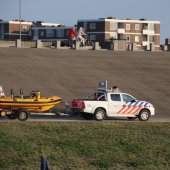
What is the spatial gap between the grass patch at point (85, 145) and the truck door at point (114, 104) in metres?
2.27

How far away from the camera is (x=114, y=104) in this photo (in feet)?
106

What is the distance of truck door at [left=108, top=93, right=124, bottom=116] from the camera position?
32.2 meters

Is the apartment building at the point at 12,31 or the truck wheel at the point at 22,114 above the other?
the apartment building at the point at 12,31

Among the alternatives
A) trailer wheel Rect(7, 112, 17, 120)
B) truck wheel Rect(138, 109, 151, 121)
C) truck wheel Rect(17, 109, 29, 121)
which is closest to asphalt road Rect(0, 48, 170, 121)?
truck wheel Rect(138, 109, 151, 121)

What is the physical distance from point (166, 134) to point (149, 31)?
105 m

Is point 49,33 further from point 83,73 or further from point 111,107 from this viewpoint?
point 111,107

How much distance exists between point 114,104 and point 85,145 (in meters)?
5.72

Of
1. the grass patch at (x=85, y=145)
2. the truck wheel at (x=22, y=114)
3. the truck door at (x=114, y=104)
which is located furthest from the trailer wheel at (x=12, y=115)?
the truck door at (x=114, y=104)

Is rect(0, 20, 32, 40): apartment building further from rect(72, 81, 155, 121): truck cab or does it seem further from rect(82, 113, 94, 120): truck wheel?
rect(72, 81, 155, 121): truck cab

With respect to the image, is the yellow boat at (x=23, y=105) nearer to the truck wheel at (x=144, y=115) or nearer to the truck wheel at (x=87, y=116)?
the truck wheel at (x=87, y=116)

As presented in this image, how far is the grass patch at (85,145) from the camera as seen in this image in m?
25.2

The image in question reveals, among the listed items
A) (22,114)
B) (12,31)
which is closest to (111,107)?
(22,114)

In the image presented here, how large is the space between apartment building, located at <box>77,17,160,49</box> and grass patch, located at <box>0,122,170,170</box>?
96.0 meters

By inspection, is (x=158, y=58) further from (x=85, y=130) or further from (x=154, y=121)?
(x=85, y=130)
